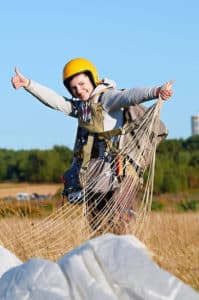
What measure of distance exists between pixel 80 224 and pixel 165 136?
3.35 feet

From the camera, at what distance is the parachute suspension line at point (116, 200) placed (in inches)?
262

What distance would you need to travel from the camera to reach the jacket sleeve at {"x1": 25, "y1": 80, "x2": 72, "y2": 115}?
7260mm

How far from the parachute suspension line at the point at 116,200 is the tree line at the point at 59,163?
6.57m

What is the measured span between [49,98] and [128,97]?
2.24 ft

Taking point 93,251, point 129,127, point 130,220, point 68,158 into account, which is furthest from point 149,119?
point 68,158

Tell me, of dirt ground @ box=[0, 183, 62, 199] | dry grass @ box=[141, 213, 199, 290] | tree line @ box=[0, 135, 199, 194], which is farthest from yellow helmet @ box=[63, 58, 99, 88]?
tree line @ box=[0, 135, 199, 194]

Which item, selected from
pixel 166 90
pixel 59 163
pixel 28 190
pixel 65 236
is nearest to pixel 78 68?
pixel 166 90

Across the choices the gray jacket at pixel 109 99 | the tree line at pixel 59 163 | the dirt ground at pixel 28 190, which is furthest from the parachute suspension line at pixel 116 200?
the tree line at pixel 59 163

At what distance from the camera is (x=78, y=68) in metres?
7.18

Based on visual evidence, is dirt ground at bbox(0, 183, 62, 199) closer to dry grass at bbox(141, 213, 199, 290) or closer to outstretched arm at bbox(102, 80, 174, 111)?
outstretched arm at bbox(102, 80, 174, 111)

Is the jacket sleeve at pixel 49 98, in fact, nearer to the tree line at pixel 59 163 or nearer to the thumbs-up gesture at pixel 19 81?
the thumbs-up gesture at pixel 19 81

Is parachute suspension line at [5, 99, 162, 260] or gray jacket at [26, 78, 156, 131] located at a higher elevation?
gray jacket at [26, 78, 156, 131]

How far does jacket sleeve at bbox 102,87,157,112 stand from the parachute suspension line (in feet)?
0.71

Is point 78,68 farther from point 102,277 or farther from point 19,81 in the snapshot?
point 102,277
